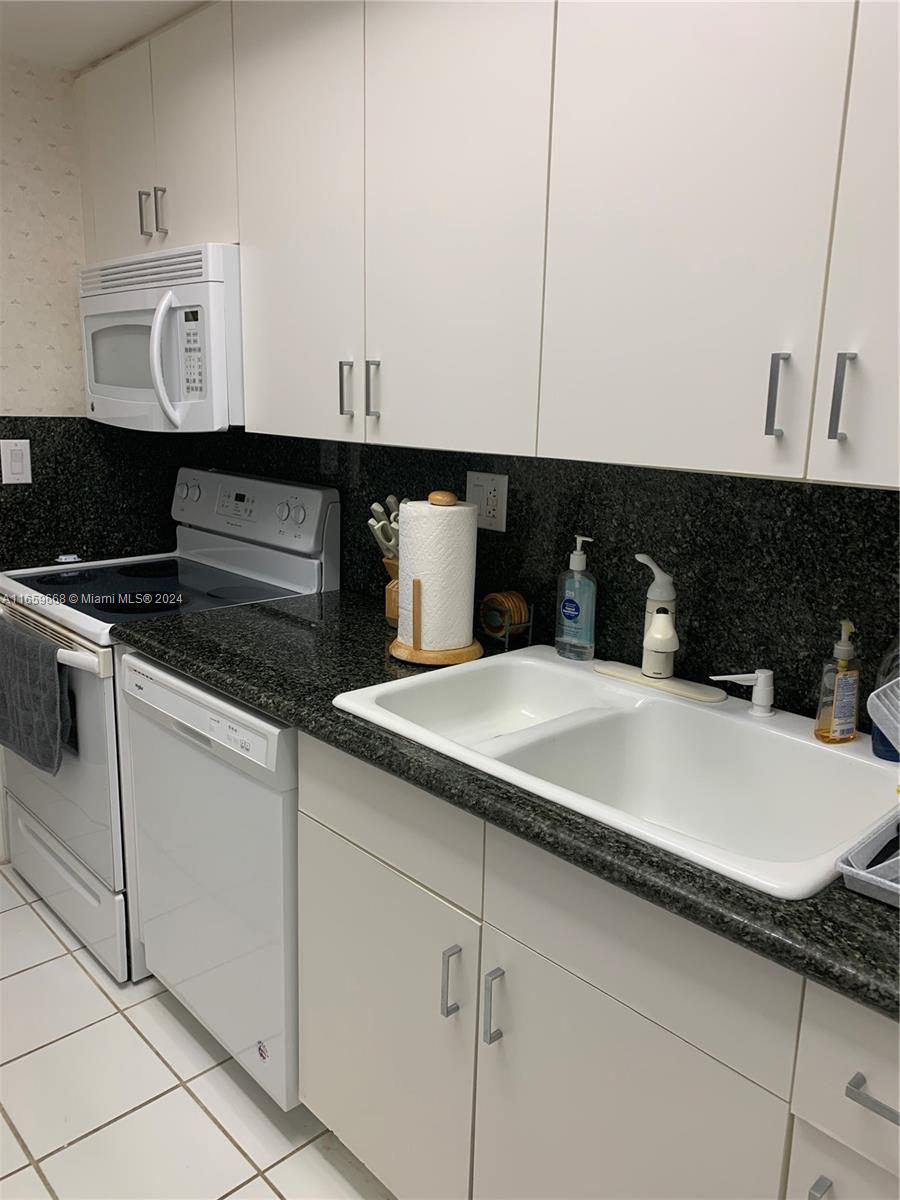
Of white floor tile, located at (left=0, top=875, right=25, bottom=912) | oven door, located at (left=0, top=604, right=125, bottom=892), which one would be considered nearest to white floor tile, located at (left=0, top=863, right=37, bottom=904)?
white floor tile, located at (left=0, top=875, right=25, bottom=912)

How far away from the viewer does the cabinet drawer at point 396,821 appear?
1237mm

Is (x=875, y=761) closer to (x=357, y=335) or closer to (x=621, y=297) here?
(x=621, y=297)

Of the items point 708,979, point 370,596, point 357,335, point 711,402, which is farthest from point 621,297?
point 370,596

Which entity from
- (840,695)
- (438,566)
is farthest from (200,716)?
(840,695)

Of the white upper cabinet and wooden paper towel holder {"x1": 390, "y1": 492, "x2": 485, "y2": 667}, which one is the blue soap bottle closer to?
wooden paper towel holder {"x1": 390, "y1": 492, "x2": 485, "y2": 667}

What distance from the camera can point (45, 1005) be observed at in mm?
2115

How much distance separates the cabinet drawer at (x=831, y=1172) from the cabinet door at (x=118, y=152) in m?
2.26

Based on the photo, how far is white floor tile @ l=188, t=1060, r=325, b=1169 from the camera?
173cm

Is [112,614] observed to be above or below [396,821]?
above

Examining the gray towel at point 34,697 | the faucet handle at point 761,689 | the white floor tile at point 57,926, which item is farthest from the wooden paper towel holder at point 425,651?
the white floor tile at point 57,926

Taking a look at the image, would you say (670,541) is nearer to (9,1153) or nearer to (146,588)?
(146,588)

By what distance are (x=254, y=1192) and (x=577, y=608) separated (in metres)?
1.25

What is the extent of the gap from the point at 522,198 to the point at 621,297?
0.26 metres

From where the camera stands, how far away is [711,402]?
119 cm
